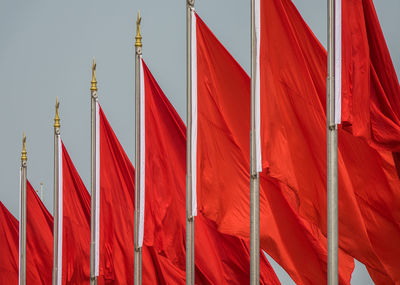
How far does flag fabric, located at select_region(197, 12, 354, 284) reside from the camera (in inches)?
846

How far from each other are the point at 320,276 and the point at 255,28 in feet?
16.1

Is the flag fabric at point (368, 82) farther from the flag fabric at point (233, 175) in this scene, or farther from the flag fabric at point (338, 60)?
the flag fabric at point (233, 175)

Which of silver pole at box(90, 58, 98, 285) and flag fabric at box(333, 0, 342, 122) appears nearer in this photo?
flag fabric at box(333, 0, 342, 122)

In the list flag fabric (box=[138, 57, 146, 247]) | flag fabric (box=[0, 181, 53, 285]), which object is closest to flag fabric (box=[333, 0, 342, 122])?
flag fabric (box=[138, 57, 146, 247])

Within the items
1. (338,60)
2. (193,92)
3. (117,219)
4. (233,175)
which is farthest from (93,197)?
(338,60)

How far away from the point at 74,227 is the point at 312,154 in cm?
1231

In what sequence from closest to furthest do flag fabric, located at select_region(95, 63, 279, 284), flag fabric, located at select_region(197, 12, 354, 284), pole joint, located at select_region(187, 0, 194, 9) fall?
flag fabric, located at select_region(197, 12, 354, 284), pole joint, located at select_region(187, 0, 194, 9), flag fabric, located at select_region(95, 63, 279, 284)

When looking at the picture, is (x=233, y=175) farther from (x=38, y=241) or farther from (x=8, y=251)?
(x=8, y=251)

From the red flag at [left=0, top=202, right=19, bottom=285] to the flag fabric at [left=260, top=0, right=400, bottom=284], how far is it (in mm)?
17156

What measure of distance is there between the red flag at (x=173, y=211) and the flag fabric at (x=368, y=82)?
299 inches

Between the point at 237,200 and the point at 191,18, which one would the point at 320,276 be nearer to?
the point at 237,200

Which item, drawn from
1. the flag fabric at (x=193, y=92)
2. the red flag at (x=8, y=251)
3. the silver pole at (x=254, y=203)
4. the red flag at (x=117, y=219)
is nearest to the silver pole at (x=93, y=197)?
the red flag at (x=117, y=219)

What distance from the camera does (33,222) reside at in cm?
3338

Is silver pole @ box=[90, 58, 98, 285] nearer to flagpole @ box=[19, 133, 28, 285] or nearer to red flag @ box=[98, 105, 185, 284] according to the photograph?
red flag @ box=[98, 105, 185, 284]
